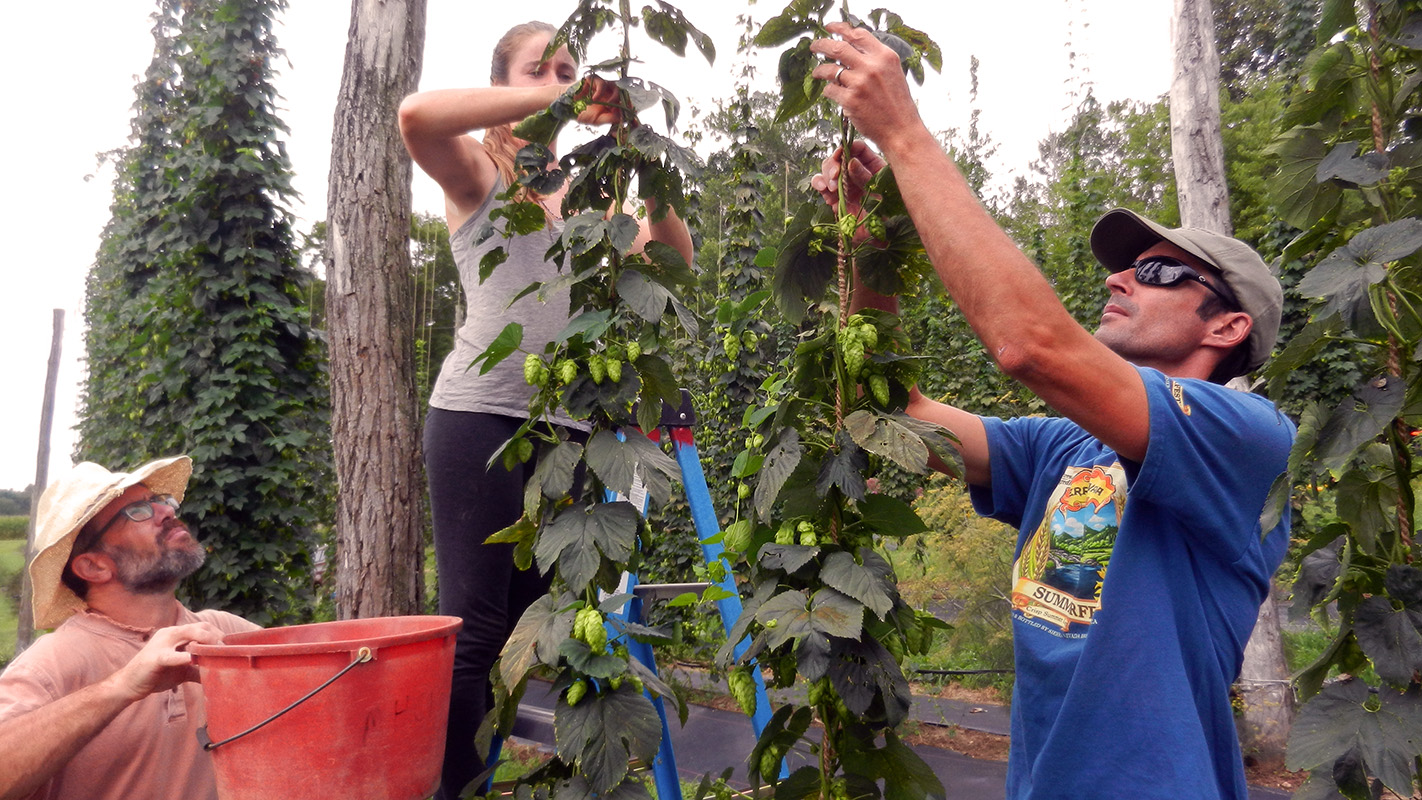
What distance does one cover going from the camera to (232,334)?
4.82m

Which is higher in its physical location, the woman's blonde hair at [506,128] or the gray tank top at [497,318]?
the woman's blonde hair at [506,128]

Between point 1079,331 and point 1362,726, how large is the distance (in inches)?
30.3

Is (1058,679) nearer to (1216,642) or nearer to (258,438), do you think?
(1216,642)

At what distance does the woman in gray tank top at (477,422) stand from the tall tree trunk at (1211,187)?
3.96 meters

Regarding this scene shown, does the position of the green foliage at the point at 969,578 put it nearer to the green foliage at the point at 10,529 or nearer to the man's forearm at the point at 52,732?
the man's forearm at the point at 52,732

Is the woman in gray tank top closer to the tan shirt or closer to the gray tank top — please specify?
the gray tank top

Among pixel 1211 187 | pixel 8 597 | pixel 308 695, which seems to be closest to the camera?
pixel 308 695

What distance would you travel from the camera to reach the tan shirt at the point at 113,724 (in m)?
1.81

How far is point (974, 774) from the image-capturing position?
13.7 ft

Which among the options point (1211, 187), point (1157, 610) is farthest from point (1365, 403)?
point (1211, 187)

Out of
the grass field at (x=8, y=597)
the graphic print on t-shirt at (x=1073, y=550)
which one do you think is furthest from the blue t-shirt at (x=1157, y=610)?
the grass field at (x=8, y=597)

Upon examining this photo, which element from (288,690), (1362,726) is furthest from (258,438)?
(1362,726)

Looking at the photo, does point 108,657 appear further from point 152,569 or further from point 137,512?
point 137,512

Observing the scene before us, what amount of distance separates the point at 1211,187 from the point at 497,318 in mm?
4339
